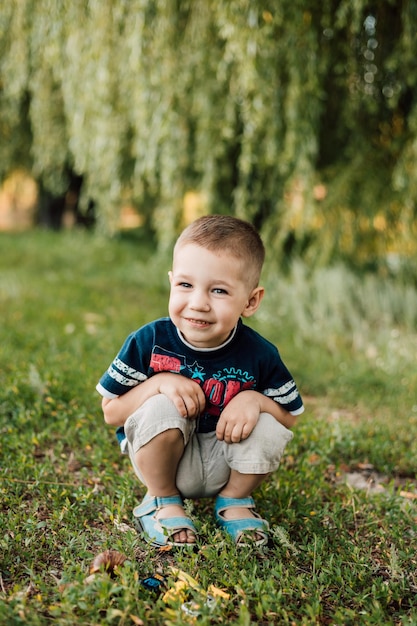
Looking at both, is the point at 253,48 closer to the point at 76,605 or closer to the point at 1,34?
the point at 1,34

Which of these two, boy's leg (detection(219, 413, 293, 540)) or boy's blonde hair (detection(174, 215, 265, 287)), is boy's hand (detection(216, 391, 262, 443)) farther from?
boy's blonde hair (detection(174, 215, 265, 287))

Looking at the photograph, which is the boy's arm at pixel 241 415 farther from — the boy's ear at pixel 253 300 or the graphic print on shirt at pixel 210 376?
the boy's ear at pixel 253 300

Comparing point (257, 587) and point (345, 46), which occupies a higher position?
point (345, 46)

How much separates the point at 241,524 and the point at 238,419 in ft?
1.23

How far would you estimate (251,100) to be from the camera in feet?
16.9

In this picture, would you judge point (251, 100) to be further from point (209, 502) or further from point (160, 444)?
point (160, 444)

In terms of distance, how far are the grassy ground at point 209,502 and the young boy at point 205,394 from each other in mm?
119

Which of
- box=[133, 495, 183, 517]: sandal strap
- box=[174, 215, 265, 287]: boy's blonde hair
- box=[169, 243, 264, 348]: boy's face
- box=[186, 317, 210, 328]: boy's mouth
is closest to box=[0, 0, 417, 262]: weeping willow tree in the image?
box=[174, 215, 265, 287]: boy's blonde hair

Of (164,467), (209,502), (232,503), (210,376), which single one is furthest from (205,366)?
(209,502)

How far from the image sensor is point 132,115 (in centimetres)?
582

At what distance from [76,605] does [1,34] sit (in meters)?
5.72

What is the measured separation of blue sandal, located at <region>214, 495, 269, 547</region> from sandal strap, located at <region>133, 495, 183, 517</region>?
0.15 meters

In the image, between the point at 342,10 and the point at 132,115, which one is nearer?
the point at 342,10

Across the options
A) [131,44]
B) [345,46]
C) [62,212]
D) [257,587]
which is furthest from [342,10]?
[62,212]
